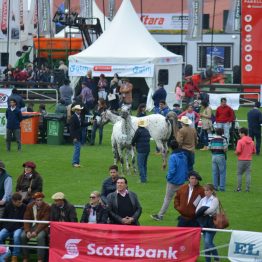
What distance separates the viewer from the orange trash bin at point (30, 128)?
3409cm

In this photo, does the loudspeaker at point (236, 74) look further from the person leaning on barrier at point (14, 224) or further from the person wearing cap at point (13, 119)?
the person leaning on barrier at point (14, 224)

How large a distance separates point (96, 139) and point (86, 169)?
632 cm

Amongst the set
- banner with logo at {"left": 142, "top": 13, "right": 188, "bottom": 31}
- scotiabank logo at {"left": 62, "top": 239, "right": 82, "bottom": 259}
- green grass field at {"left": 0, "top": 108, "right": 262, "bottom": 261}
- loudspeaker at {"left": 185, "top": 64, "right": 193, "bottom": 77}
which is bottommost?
green grass field at {"left": 0, "top": 108, "right": 262, "bottom": 261}

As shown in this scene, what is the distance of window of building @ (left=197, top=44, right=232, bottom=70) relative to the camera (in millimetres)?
61438

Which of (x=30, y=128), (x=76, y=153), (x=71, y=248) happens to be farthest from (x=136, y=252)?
(x=30, y=128)

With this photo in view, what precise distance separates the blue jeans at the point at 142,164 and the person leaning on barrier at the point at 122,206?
698 centimetres

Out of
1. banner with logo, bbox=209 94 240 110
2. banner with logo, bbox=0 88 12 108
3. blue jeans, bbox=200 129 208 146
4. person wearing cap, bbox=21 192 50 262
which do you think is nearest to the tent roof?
banner with logo, bbox=209 94 240 110

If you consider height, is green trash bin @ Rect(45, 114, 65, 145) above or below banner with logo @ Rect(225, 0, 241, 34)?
below

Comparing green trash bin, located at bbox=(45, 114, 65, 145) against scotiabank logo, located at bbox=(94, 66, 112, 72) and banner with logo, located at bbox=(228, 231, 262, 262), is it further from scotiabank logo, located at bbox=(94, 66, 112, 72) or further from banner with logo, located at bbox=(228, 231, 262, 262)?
banner with logo, located at bbox=(228, 231, 262, 262)

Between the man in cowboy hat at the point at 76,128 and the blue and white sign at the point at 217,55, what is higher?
the blue and white sign at the point at 217,55

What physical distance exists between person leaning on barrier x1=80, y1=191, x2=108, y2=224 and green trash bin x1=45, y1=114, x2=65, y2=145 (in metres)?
14.7

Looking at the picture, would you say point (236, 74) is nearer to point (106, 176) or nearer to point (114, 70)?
point (114, 70)

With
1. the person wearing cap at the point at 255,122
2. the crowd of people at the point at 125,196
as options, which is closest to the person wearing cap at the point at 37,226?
the crowd of people at the point at 125,196

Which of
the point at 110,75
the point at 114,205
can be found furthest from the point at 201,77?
the point at 114,205
